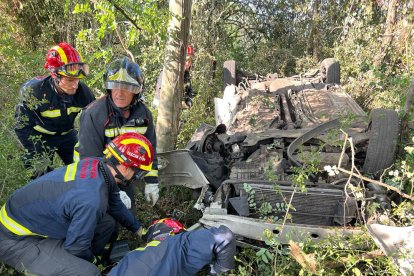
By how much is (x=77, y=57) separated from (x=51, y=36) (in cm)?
625

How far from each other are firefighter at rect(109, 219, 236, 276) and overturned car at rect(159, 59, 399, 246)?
0.29 meters

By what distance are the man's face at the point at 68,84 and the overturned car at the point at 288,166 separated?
1126 mm

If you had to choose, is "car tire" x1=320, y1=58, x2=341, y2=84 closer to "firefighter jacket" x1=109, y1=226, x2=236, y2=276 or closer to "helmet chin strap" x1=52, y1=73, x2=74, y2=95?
"helmet chin strap" x1=52, y1=73, x2=74, y2=95

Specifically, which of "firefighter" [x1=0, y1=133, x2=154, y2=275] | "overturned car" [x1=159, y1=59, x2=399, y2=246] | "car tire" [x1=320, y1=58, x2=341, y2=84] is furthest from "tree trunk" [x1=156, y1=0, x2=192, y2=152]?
"car tire" [x1=320, y1=58, x2=341, y2=84]

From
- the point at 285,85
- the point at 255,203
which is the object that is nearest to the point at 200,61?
the point at 285,85

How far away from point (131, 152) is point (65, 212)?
58cm

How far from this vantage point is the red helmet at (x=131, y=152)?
2.47 meters

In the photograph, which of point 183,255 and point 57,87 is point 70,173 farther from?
point 57,87

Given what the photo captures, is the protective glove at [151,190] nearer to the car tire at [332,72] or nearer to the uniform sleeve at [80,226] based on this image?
the uniform sleeve at [80,226]

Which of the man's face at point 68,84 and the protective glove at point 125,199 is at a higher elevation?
the man's face at point 68,84

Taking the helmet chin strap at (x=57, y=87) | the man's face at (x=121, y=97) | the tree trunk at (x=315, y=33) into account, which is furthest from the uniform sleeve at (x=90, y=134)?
the tree trunk at (x=315, y=33)

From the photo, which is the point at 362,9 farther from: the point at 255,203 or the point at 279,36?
the point at 255,203

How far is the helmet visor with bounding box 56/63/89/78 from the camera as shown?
3422mm

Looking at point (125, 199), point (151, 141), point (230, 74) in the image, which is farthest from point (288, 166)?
point (230, 74)
